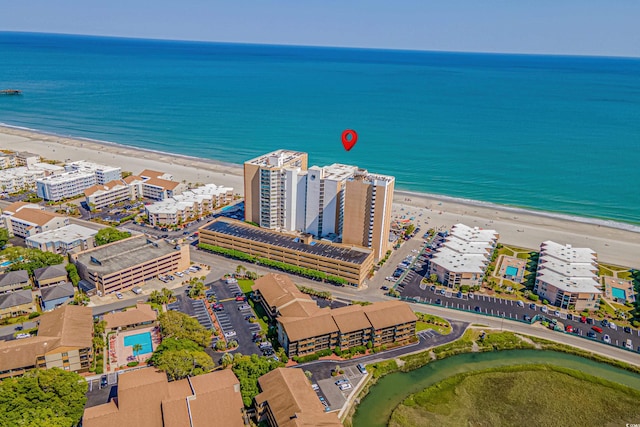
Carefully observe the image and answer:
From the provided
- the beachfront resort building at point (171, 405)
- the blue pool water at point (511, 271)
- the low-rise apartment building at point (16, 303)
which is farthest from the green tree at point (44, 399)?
the blue pool water at point (511, 271)

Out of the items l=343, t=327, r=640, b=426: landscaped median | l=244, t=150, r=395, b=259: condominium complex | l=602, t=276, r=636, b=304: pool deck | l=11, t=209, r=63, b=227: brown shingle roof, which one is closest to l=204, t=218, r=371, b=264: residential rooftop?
l=244, t=150, r=395, b=259: condominium complex

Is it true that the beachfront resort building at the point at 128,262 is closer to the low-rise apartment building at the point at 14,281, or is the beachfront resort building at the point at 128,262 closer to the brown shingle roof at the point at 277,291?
the low-rise apartment building at the point at 14,281

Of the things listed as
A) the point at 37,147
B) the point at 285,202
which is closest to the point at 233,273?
the point at 285,202

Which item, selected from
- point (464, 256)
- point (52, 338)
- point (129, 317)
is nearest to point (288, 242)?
point (129, 317)

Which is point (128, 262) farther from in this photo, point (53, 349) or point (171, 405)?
point (171, 405)

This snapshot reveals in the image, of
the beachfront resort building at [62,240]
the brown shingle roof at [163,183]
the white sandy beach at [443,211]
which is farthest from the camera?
the brown shingle roof at [163,183]

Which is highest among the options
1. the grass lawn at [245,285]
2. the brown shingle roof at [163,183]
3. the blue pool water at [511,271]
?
the brown shingle roof at [163,183]

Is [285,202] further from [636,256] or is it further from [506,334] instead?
[636,256]
